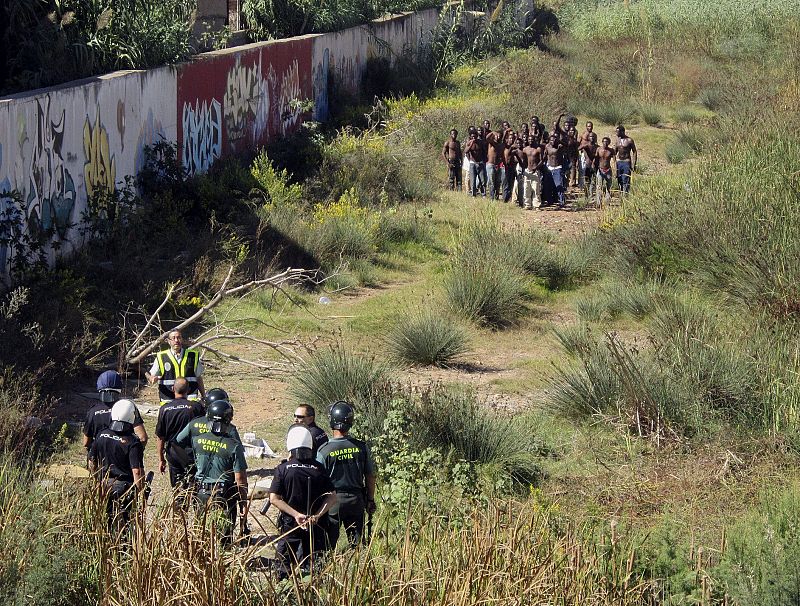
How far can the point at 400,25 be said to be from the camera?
111 feet

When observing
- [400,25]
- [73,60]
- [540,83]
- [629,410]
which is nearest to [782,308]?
[629,410]

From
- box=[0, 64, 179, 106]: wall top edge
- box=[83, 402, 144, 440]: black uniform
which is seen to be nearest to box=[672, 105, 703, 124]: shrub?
box=[0, 64, 179, 106]: wall top edge

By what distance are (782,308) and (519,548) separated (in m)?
7.50

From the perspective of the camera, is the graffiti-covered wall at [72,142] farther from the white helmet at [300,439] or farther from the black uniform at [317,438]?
the white helmet at [300,439]

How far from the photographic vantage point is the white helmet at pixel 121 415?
7.66m

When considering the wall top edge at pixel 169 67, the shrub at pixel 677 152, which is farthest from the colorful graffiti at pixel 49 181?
the shrub at pixel 677 152

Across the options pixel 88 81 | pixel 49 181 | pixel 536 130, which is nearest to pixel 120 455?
pixel 49 181

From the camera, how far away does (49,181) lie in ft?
45.8

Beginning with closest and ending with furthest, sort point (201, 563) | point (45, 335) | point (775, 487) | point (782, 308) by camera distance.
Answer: point (201, 563), point (775, 487), point (45, 335), point (782, 308)

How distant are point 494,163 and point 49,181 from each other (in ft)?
33.1

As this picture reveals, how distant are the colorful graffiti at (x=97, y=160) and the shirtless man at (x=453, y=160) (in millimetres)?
8552

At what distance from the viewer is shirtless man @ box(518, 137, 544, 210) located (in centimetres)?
2123

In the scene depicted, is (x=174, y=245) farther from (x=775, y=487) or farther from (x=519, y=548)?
(x=519, y=548)

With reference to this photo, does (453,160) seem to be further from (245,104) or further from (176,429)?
(176,429)
